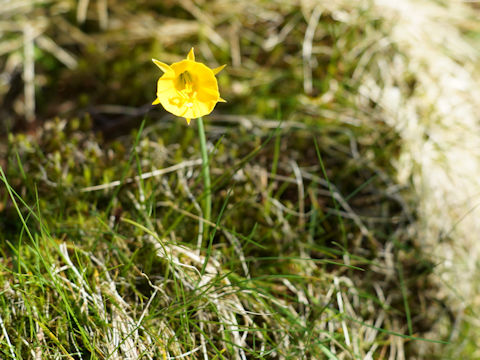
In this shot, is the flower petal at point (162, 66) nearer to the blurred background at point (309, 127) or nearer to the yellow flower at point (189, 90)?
the yellow flower at point (189, 90)

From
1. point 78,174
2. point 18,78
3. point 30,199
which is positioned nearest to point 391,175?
point 78,174

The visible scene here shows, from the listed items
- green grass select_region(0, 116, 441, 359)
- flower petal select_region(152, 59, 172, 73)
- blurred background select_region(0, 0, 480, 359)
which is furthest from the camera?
blurred background select_region(0, 0, 480, 359)

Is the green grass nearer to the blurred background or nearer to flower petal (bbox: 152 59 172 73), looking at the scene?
the blurred background

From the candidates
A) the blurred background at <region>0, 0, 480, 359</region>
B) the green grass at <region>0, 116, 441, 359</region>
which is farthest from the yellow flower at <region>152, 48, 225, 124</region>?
the blurred background at <region>0, 0, 480, 359</region>

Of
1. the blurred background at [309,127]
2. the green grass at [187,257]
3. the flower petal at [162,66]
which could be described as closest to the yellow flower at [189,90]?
the flower petal at [162,66]

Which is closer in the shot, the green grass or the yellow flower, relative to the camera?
the yellow flower

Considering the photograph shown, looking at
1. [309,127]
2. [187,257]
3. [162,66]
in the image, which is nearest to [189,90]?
[162,66]
